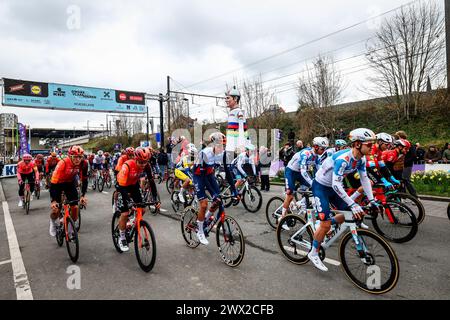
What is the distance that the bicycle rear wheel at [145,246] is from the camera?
4.20 meters

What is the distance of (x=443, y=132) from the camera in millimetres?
18000

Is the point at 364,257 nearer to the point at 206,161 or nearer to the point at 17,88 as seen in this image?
the point at 206,161

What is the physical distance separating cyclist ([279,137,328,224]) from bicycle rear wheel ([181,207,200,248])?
1.81 metres

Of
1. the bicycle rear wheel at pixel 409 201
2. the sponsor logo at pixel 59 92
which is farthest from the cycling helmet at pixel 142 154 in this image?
the sponsor logo at pixel 59 92

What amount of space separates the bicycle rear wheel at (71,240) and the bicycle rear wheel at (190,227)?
193 centimetres

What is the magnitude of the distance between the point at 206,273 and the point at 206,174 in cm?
173

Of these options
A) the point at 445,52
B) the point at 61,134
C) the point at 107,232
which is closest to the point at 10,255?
the point at 107,232

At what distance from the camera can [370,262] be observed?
3447mm

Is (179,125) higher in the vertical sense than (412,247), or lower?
higher

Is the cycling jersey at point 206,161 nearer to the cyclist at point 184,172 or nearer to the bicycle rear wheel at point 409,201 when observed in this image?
the cyclist at point 184,172

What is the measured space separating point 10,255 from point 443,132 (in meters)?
23.0

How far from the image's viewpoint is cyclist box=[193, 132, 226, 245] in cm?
479

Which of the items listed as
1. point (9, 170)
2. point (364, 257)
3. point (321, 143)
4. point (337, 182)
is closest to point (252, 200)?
point (321, 143)
